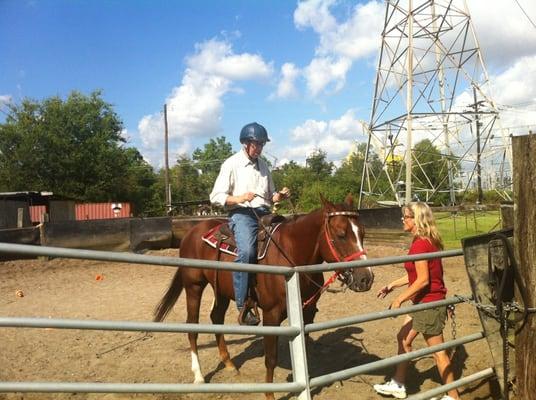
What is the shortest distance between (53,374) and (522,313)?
425cm

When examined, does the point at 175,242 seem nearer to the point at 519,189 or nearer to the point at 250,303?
the point at 250,303

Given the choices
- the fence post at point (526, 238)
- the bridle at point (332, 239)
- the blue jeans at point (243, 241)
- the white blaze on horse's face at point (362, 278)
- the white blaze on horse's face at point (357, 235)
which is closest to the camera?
the fence post at point (526, 238)

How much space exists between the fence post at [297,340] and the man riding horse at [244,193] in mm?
1595

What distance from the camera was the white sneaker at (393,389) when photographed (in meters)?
3.76

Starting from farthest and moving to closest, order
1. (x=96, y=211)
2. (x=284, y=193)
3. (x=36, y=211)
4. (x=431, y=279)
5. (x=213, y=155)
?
(x=213, y=155)
(x=96, y=211)
(x=36, y=211)
(x=284, y=193)
(x=431, y=279)

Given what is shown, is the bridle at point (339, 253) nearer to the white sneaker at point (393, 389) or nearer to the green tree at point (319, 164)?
the white sneaker at point (393, 389)

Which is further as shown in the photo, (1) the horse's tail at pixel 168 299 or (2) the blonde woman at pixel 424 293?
(1) the horse's tail at pixel 168 299

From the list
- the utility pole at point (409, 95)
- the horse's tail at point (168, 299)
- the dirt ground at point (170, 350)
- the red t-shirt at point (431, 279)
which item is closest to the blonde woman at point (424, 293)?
the red t-shirt at point (431, 279)

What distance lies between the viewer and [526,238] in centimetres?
288

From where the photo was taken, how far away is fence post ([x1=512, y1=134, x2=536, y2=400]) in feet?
9.27

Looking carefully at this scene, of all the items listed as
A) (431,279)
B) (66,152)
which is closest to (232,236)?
(431,279)

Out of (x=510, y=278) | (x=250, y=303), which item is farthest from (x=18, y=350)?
(x=510, y=278)

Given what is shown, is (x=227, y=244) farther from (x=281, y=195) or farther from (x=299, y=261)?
(x=299, y=261)

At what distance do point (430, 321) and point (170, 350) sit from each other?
9.94 ft
